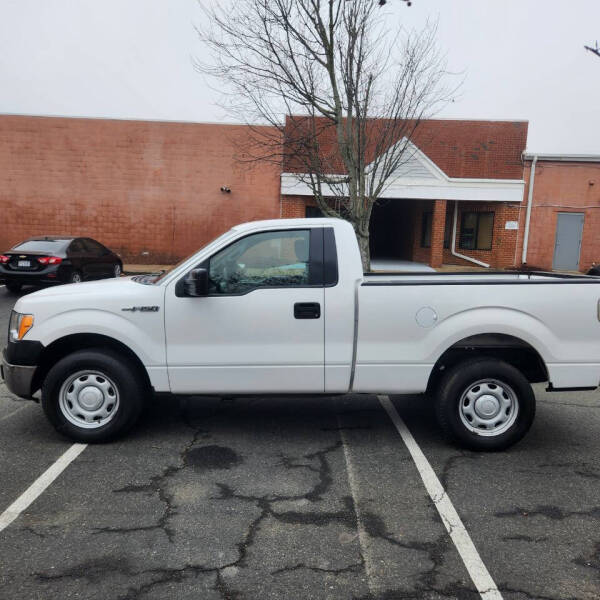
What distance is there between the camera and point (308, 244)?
443 centimetres

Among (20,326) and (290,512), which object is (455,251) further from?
(290,512)

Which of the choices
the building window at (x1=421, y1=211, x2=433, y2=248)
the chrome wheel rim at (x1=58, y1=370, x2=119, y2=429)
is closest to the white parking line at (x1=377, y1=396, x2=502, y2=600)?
the chrome wheel rim at (x1=58, y1=370, x2=119, y2=429)

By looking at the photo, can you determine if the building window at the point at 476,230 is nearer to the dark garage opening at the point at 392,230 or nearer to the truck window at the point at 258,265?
the dark garage opening at the point at 392,230

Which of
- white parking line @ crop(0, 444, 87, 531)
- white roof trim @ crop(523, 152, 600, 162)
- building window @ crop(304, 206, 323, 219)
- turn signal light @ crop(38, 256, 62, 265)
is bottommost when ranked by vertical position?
white parking line @ crop(0, 444, 87, 531)

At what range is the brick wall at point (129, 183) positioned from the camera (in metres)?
20.6

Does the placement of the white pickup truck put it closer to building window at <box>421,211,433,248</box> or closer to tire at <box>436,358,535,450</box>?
tire at <box>436,358,535,450</box>

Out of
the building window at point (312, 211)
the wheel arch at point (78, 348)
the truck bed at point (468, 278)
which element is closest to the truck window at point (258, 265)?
the truck bed at point (468, 278)

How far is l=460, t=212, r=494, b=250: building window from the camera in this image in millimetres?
21172

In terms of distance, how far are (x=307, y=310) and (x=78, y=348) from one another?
201cm

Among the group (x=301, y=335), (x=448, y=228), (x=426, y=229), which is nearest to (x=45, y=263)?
(x=301, y=335)

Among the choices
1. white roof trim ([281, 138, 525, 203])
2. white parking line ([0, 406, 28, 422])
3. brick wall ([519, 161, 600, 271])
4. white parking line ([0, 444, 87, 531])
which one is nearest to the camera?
white parking line ([0, 444, 87, 531])

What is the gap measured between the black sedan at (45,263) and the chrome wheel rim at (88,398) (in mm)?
9274

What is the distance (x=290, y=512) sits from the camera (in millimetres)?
3426

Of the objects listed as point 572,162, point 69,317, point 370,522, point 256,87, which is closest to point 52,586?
point 370,522
